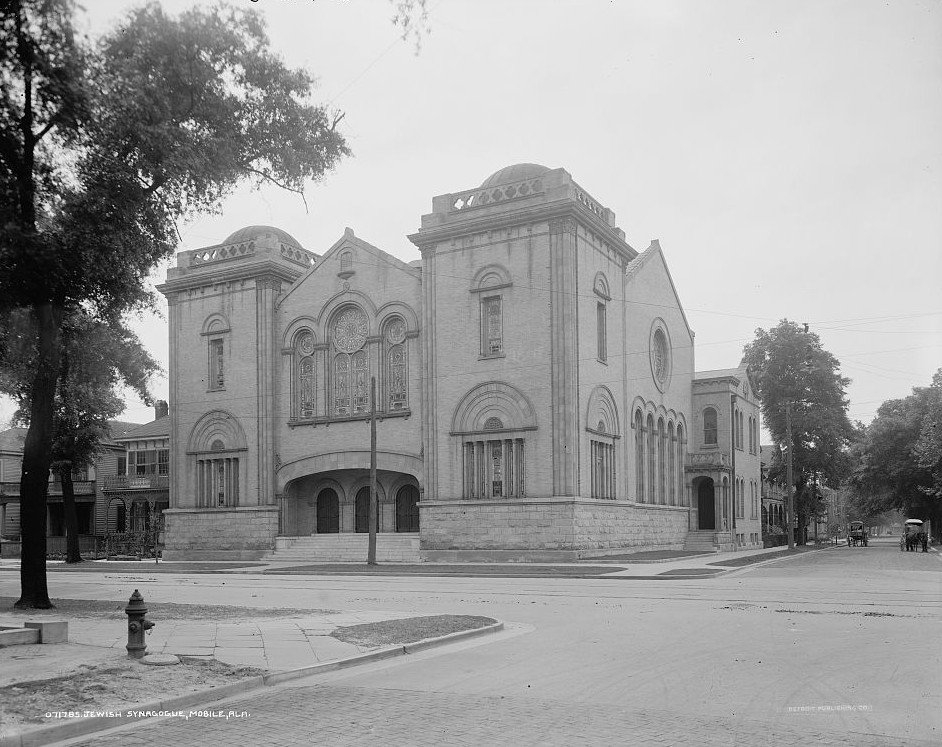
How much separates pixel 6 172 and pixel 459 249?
85.8 feet

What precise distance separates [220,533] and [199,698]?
38185mm

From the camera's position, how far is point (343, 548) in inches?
1652

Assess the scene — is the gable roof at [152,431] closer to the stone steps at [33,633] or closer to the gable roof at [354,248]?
the gable roof at [354,248]

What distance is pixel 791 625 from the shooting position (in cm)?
1441

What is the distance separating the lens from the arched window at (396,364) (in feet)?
138

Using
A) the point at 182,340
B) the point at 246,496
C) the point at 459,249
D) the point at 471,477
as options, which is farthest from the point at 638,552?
the point at 182,340

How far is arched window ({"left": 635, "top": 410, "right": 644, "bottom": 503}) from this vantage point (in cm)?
4416

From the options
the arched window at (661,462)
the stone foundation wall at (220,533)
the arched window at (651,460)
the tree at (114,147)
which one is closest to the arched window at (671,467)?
the arched window at (661,462)

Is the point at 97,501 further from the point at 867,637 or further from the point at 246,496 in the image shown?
the point at 867,637

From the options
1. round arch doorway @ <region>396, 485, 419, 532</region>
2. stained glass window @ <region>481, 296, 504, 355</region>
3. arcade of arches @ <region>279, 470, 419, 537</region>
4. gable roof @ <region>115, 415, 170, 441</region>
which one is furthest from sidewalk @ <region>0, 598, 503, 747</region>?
gable roof @ <region>115, 415, 170, 441</region>

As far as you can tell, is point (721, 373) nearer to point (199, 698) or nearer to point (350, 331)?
point (350, 331)

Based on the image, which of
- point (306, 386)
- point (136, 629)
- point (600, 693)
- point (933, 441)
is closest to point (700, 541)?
point (933, 441)

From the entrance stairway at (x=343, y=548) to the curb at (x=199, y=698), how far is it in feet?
90.4

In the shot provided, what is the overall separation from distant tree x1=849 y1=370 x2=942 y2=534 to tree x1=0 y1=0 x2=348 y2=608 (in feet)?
176
